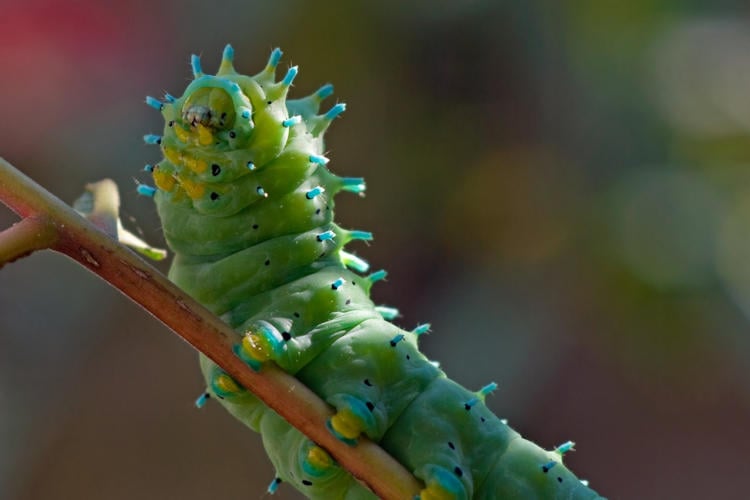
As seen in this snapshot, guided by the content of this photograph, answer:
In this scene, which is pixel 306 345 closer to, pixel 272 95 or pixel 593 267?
pixel 272 95

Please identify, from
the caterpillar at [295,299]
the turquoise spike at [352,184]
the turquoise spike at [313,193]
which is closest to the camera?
the caterpillar at [295,299]

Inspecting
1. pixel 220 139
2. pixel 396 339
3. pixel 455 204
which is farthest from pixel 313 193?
pixel 455 204

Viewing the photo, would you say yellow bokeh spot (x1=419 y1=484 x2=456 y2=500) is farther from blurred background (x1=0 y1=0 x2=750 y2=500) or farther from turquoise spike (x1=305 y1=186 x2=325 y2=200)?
blurred background (x1=0 y1=0 x2=750 y2=500)

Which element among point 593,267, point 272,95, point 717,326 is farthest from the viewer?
point 593,267

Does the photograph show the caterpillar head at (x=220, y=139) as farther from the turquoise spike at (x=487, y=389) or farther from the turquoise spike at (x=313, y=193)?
the turquoise spike at (x=487, y=389)

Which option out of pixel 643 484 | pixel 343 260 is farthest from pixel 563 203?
pixel 343 260

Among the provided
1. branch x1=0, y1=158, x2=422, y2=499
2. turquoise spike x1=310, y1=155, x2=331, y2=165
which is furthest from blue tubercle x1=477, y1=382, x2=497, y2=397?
turquoise spike x1=310, y1=155, x2=331, y2=165

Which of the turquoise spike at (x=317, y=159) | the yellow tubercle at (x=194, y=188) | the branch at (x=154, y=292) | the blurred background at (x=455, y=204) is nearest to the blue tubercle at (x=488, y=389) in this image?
the branch at (x=154, y=292)
